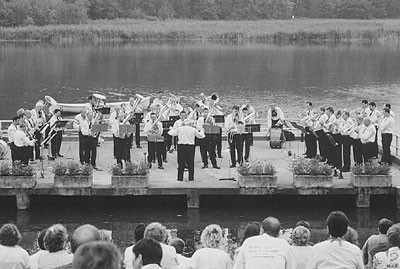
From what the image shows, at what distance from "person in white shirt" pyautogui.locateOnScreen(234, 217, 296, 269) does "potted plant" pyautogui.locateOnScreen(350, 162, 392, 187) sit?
41.4 feet

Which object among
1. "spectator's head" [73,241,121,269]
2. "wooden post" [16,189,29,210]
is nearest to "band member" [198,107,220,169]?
"wooden post" [16,189,29,210]

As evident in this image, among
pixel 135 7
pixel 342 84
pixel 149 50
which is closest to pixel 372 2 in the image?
pixel 135 7

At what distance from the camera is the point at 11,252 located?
402 inches

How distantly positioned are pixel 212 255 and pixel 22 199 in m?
12.4

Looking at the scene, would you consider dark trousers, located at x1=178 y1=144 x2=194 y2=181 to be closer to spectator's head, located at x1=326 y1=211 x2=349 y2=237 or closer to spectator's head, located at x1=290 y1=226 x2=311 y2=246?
spectator's head, located at x1=290 y1=226 x2=311 y2=246

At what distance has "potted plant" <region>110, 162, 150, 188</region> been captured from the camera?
72.4 ft

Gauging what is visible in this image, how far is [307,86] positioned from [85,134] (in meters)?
39.1

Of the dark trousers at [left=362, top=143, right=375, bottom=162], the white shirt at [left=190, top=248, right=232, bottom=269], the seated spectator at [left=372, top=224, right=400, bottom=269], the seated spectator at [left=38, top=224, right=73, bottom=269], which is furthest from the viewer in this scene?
the dark trousers at [left=362, top=143, right=375, bottom=162]

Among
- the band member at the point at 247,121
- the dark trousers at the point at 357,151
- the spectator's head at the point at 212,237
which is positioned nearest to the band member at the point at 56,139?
the band member at the point at 247,121

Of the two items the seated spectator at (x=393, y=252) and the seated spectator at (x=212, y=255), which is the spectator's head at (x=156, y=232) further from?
the seated spectator at (x=393, y=252)

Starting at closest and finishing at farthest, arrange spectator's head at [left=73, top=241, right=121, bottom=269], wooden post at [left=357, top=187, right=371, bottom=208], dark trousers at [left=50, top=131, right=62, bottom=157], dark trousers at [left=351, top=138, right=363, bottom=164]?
spectator's head at [left=73, top=241, right=121, bottom=269] → wooden post at [left=357, top=187, right=371, bottom=208] → dark trousers at [left=351, top=138, right=363, bottom=164] → dark trousers at [left=50, top=131, right=62, bottom=157]

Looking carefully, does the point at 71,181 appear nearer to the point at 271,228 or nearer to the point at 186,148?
the point at 186,148

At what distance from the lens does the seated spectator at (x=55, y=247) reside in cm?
931

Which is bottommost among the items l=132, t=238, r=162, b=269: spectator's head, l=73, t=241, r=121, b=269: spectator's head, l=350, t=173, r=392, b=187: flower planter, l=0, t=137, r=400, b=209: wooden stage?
l=0, t=137, r=400, b=209: wooden stage
